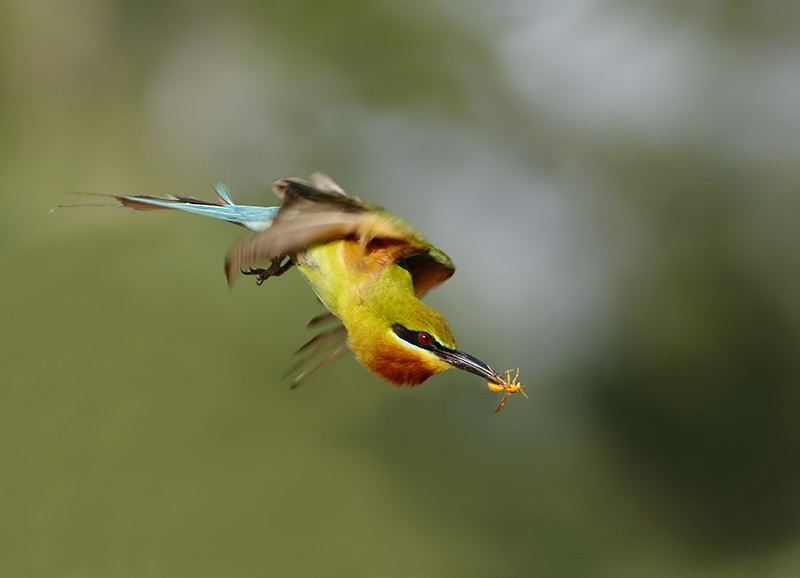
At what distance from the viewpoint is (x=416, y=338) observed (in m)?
1.61

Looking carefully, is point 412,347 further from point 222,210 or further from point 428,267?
point 222,210

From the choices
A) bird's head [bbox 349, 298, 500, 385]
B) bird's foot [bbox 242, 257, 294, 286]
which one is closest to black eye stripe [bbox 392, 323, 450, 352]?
bird's head [bbox 349, 298, 500, 385]

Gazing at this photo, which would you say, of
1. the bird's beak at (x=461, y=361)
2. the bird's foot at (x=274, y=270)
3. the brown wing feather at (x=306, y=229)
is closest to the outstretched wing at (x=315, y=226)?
the brown wing feather at (x=306, y=229)

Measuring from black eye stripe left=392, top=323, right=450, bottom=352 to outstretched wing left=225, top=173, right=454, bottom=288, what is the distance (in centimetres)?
19

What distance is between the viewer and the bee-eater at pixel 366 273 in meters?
1.50

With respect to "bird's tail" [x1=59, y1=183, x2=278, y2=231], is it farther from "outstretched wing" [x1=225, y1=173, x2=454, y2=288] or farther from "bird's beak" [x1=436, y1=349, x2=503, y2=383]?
"bird's beak" [x1=436, y1=349, x2=503, y2=383]

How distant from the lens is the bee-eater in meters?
→ 1.50

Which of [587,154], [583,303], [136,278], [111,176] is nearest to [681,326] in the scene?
[583,303]

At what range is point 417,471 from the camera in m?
6.07

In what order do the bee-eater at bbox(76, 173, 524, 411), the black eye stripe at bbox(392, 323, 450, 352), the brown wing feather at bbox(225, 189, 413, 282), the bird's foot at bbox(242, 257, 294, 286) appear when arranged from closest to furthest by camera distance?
1. the brown wing feather at bbox(225, 189, 413, 282)
2. the bee-eater at bbox(76, 173, 524, 411)
3. the black eye stripe at bbox(392, 323, 450, 352)
4. the bird's foot at bbox(242, 257, 294, 286)

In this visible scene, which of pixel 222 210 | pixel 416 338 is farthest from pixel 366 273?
pixel 222 210

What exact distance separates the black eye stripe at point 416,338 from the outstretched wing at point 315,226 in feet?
0.63

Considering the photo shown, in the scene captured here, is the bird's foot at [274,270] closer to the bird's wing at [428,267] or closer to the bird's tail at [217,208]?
the bird's tail at [217,208]

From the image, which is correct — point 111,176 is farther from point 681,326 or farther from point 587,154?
point 681,326
